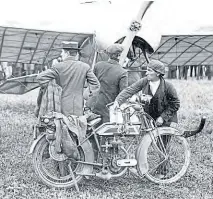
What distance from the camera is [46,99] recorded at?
4355mm

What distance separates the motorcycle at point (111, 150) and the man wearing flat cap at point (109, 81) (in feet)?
2.19

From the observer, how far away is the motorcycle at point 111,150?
429cm

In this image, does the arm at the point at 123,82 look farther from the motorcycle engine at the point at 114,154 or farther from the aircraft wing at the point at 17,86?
the aircraft wing at the point at 17,86

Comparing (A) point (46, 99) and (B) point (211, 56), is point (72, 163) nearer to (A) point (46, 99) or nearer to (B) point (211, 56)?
(A) point (46, 99)

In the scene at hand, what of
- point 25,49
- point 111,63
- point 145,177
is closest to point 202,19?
point 25,49

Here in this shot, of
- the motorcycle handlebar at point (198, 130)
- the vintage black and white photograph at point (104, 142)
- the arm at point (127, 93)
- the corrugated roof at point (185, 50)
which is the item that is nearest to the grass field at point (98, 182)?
the vintage black and white photograph at point (104, 142)

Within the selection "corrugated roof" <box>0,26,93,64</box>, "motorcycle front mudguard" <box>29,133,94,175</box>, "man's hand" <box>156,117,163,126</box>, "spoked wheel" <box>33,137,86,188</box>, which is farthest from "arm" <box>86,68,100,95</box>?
"corrugated roof" <box>0,26,93,64</box>

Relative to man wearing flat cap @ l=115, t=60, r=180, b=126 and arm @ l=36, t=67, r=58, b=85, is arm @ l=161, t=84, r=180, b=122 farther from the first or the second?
arm @ l=36, t=67, r=58, b=85

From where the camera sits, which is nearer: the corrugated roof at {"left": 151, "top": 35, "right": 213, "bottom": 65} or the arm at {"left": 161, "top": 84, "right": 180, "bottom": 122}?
the arm at {"left": 161, "top": 84, "right": 180, "bottom": 122}

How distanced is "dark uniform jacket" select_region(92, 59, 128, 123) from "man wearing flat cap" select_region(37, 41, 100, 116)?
67 centimetres

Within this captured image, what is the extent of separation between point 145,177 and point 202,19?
8.10 meters

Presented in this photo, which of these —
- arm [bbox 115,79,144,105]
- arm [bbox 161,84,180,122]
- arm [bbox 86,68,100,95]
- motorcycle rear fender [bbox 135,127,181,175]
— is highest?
arm [bbox 86,68,100,95]

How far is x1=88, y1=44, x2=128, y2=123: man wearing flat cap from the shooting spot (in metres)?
5.14

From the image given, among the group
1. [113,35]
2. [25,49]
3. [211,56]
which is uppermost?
[113,35]
